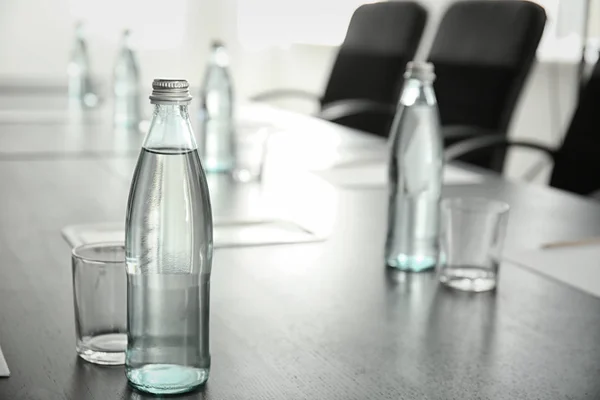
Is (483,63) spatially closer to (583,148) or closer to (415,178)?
(583,148)

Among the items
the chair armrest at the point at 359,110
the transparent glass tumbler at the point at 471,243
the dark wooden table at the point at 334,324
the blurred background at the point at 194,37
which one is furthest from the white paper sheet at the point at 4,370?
the blurred background at the point at 194,37

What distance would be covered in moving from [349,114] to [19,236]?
211cm

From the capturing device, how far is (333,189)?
1.77 meters

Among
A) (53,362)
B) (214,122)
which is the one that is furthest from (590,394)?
(214,122)

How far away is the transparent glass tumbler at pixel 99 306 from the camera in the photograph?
864 mm

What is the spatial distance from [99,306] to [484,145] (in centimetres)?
178

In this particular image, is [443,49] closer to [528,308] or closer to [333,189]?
[333,189]

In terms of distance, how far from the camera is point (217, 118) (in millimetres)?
2020

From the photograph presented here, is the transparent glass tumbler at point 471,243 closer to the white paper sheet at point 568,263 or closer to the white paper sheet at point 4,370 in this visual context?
the white paper sheet at point 568,263

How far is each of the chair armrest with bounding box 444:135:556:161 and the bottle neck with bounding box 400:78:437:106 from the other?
1.15 meters

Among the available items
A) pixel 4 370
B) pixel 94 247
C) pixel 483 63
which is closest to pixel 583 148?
pixel 483 63

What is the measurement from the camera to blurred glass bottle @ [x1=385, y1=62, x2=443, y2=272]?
4.03 ft

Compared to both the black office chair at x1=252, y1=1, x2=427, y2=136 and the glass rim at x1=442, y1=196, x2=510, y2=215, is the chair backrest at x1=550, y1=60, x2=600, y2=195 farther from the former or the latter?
the glass rim at x1=442, y1=196, x2=510, y2=215

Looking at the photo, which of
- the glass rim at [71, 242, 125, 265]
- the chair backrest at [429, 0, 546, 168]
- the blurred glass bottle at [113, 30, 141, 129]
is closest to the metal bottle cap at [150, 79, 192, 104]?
the glass rim at [71, 242, 125, 265]
